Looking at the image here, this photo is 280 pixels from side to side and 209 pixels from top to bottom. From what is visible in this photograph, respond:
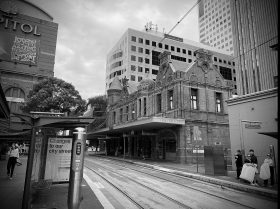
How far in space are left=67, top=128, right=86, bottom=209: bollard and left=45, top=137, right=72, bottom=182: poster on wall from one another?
262 centimetres

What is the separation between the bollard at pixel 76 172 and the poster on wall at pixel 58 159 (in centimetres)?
262

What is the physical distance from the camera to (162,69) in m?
30.0

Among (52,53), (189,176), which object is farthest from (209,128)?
(52,53)

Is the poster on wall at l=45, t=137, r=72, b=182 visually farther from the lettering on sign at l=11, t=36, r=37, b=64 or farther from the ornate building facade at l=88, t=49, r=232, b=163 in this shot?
the lettering on sign at l=11, t=36, r=37, b=64

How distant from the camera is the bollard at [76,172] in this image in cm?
620

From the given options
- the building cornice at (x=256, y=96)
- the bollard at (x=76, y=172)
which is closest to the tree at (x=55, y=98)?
the building cornice at (x=256, y=96)

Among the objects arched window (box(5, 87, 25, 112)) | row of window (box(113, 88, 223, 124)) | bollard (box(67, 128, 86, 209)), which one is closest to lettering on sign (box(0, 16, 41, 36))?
arched window (box(5, 87, 25, 112))

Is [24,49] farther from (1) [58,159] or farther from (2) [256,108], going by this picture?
(2) [256,108]

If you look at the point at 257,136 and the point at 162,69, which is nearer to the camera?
the point at 257,136

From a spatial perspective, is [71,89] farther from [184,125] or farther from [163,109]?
[184,125]

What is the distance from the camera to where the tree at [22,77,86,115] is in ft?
111

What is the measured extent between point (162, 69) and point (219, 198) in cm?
2318

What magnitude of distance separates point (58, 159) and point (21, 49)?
57017 mm

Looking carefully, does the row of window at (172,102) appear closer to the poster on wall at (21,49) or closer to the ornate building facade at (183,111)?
the ornate building facade at (183,111)
